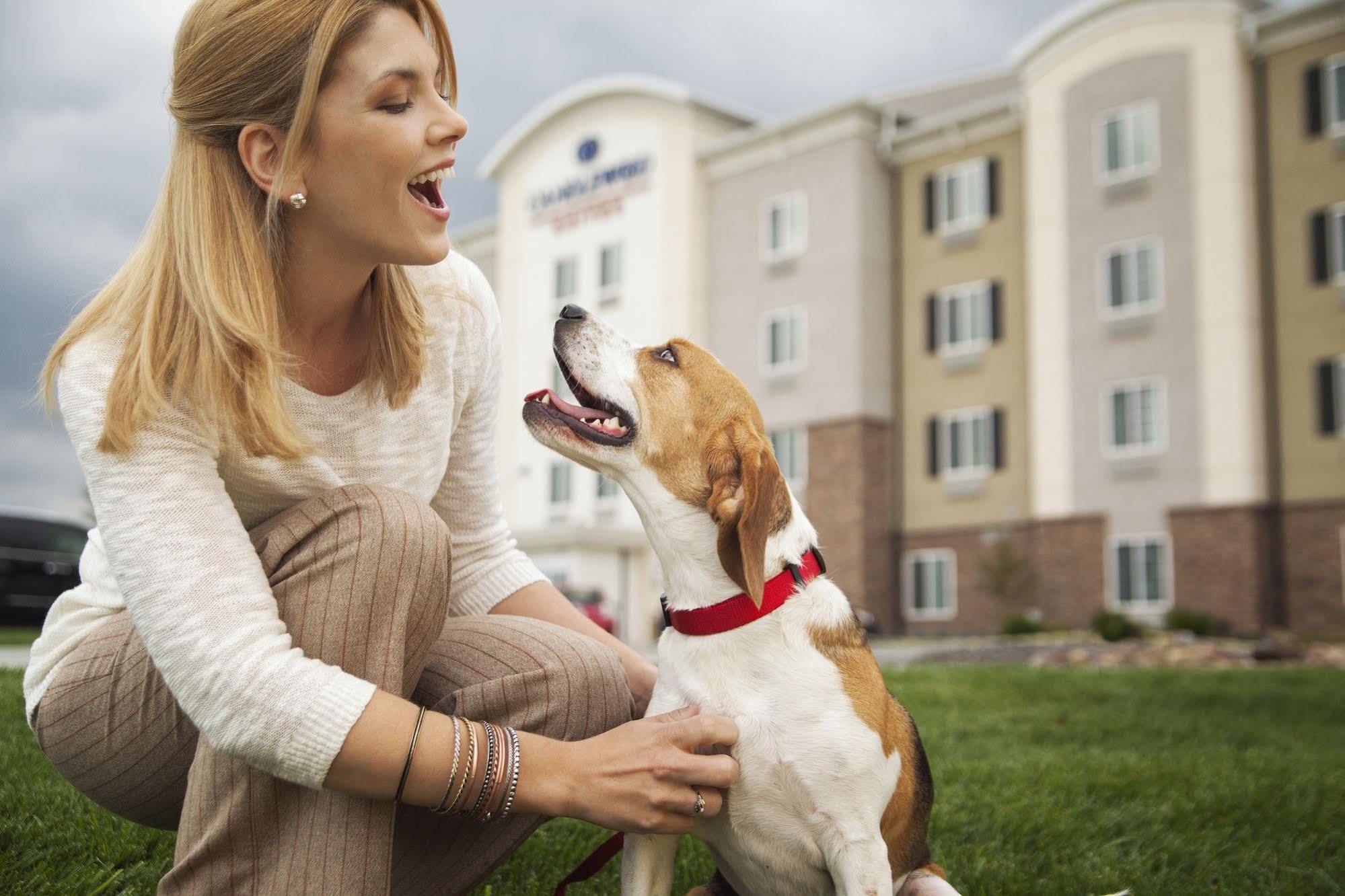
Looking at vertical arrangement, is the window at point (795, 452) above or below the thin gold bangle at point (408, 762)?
above

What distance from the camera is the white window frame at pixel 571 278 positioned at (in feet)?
101

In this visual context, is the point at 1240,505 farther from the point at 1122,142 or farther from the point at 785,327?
the point at 785,327

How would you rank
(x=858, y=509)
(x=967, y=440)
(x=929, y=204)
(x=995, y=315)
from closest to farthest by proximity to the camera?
(x=995, y=315)
(x=967, y=440)
(x=858, y=509)
(x=929, y=204)

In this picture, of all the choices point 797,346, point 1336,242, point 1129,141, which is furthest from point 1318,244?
point 797,346

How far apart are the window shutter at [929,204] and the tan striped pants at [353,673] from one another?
23.6 metres

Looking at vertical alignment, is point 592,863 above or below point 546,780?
below

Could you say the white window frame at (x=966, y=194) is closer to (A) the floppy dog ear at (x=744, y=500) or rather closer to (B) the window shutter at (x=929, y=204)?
(B) the window shutter at (x=929, y=204)

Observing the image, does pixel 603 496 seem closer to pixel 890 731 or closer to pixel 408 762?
pixel 890 731

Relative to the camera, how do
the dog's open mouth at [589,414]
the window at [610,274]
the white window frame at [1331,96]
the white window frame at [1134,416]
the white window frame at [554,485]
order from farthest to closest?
the white window frame at [554,485], the window at [610,274], the white window frame at [1134,416], the white window frame at [1331,96], the dog's open mouth at [589,414]

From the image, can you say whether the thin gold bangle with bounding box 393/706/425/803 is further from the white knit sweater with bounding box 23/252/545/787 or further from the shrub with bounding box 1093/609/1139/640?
the shrub with bounding box 1093/609/1139/640

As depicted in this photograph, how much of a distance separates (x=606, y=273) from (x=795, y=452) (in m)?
7.45

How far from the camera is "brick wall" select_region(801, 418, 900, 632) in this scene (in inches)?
969

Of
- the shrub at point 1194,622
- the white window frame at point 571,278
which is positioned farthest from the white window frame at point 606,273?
the shrub at point 1194,622

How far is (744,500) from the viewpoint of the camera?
2500mm
